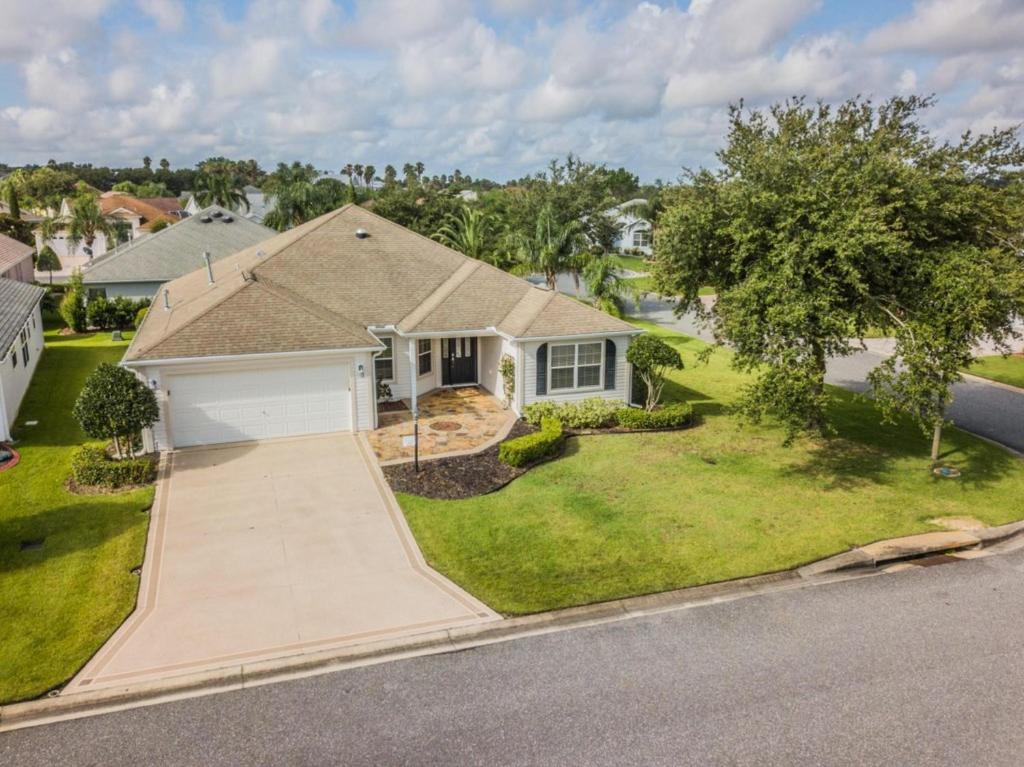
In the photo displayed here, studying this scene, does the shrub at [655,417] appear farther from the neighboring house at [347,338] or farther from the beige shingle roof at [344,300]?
the beige shingle roof at [344,300]

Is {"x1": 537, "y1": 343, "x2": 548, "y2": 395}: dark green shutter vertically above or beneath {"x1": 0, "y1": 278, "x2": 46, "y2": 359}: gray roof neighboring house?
beneath

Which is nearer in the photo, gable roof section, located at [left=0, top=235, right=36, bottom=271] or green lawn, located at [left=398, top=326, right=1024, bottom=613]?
green lawn, located at [left=398, top=326, right=1024, bottom=613]

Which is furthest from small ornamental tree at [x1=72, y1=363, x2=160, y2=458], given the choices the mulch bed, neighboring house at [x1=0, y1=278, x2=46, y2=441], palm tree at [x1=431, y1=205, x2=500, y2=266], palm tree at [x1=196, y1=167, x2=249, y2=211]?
palm tree at [x1=196, y1=167, x2=249, y2=211]

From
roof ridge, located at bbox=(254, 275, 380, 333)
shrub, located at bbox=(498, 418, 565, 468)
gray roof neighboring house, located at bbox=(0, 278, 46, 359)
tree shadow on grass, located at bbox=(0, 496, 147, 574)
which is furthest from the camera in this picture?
gray roof neighboring house, located at bbox=(0, 278, 46, 359)

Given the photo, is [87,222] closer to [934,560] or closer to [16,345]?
[16,345]

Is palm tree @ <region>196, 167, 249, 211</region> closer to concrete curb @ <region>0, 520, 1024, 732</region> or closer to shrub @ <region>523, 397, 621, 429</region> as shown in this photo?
shrub @ <region>523, 397, 621, 429</region>

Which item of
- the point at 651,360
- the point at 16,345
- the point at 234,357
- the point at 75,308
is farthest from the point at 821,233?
the point at 75,308

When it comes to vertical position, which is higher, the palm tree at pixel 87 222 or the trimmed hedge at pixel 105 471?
the palm tree at pixel 87 222

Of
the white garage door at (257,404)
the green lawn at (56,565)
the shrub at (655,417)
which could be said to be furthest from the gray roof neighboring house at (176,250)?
the shrub at (655,417)
